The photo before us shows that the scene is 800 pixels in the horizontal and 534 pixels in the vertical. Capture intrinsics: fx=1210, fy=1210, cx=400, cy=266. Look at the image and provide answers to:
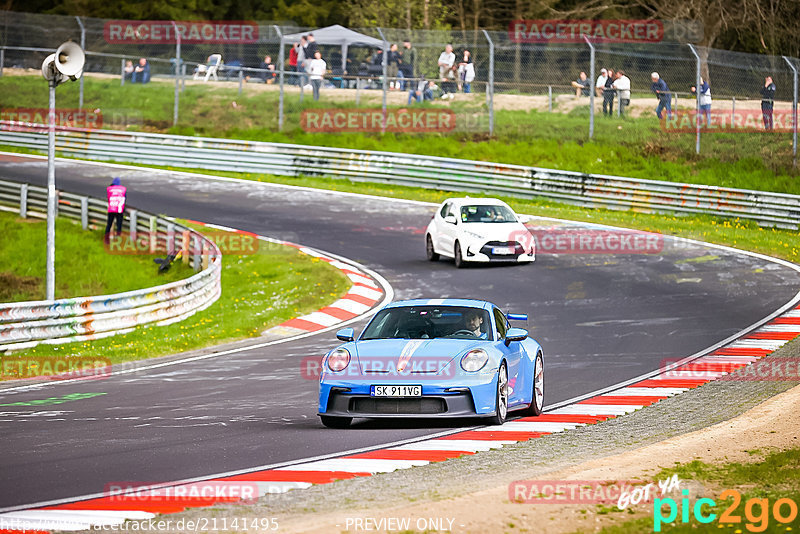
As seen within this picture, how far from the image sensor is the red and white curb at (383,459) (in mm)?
7473

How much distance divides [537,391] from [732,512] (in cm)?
515

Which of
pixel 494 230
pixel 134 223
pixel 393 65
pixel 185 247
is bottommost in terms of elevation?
pixel 185 247

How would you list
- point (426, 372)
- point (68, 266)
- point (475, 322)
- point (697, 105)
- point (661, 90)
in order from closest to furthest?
point (426, 372) → point (475, 322) → point (68, 266) → point (697, 105) → point (661, 90)

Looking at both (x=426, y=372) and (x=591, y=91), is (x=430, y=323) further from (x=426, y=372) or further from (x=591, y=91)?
(x=591, y=91)

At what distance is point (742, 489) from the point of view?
306 inches

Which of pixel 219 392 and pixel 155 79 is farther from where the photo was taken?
pixel 155 79

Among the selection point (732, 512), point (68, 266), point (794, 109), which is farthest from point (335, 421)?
point (794, 109)

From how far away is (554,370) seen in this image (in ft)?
49.5

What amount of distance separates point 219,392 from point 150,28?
105ft

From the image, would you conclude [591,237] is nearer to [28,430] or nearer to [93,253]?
[93,253]

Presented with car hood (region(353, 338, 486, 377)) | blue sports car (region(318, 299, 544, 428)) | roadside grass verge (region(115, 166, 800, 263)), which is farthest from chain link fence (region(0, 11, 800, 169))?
car hood (region(353, 338, 486, 377))

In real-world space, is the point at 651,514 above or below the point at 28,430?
above

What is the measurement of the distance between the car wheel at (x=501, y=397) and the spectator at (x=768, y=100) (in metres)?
21.8

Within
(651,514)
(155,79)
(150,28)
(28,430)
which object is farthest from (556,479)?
(150,28)
